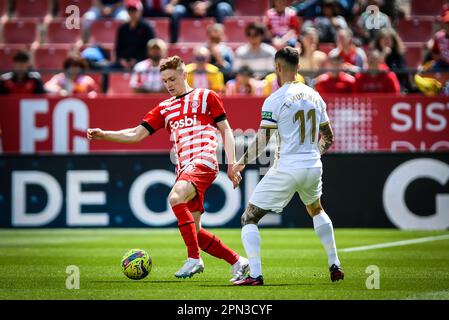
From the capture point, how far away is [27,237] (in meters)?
15.8

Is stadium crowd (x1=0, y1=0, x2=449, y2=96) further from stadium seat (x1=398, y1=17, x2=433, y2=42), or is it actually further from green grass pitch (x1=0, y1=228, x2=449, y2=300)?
green grass pitch (x1=0, y1=228, x2=449, y2=300)

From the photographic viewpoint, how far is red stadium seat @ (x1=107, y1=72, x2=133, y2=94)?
65.8ft

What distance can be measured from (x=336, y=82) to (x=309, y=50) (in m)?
0.80

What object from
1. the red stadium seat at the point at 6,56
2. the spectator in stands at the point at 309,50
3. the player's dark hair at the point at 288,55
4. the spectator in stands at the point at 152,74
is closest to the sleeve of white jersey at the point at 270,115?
the player's dark hair at the point at 288,55

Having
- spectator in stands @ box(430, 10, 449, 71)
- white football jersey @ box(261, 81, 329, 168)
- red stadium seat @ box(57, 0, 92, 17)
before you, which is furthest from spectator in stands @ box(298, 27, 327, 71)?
white football jersey @ box(261, 81, 329, 168)

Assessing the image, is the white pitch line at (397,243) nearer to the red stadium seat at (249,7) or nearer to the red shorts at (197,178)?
the red shorts at (197,178)

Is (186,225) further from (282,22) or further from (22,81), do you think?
(282,22)

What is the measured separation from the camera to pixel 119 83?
20109 millimetres

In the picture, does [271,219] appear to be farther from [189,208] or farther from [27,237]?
[189,208]

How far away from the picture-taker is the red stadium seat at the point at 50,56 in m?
21.8

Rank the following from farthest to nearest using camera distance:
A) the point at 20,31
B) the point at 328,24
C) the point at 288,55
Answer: the point at 20,31 → the point at 328,24 → the point at 288,55

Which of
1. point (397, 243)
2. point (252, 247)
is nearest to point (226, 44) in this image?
point (397, 243)
